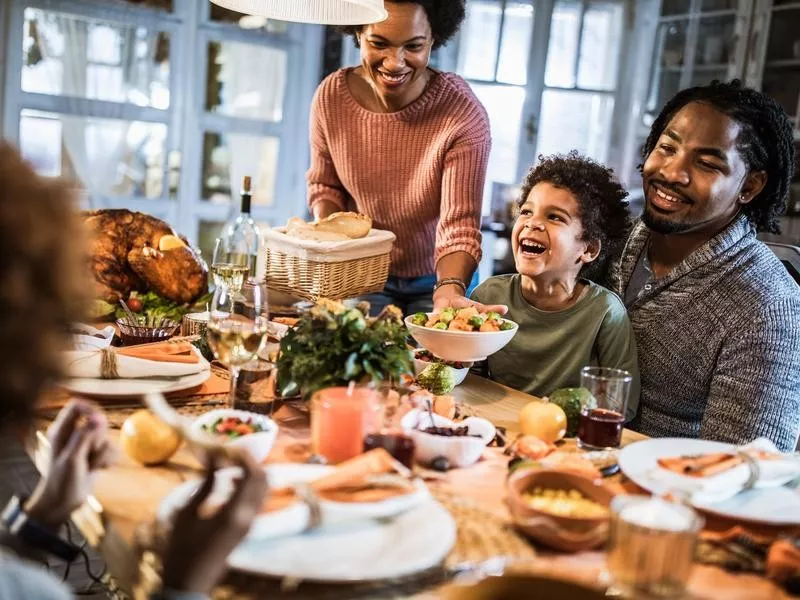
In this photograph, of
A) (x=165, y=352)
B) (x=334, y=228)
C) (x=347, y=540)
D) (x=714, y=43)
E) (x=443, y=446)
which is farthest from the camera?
(x=714, y=43)

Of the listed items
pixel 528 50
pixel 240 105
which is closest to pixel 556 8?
pixel 528 50

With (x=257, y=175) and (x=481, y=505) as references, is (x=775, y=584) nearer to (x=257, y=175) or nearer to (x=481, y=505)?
(x=481, y=505)

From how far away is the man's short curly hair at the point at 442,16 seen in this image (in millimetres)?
2674

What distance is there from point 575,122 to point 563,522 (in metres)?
5.29

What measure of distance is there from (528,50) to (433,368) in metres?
4.48

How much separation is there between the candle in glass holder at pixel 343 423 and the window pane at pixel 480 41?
4793mm

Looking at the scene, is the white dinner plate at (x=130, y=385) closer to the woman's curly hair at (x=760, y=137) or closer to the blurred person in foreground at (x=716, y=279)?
the blurred person in foreground at (x=716, y=279)

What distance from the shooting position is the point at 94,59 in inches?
204

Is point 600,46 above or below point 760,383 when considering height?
above

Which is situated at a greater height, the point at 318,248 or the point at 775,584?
the point at 318,248

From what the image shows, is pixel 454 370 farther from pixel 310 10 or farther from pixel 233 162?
pixel 233 162

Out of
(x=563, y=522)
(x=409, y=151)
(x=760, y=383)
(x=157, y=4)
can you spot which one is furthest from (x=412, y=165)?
(x=157, y=4)

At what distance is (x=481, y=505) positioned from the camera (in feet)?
4.32

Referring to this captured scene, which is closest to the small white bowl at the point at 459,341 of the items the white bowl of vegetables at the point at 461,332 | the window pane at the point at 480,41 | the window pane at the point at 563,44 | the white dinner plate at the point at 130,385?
the white bowl of vegetables at the point at 461,332
